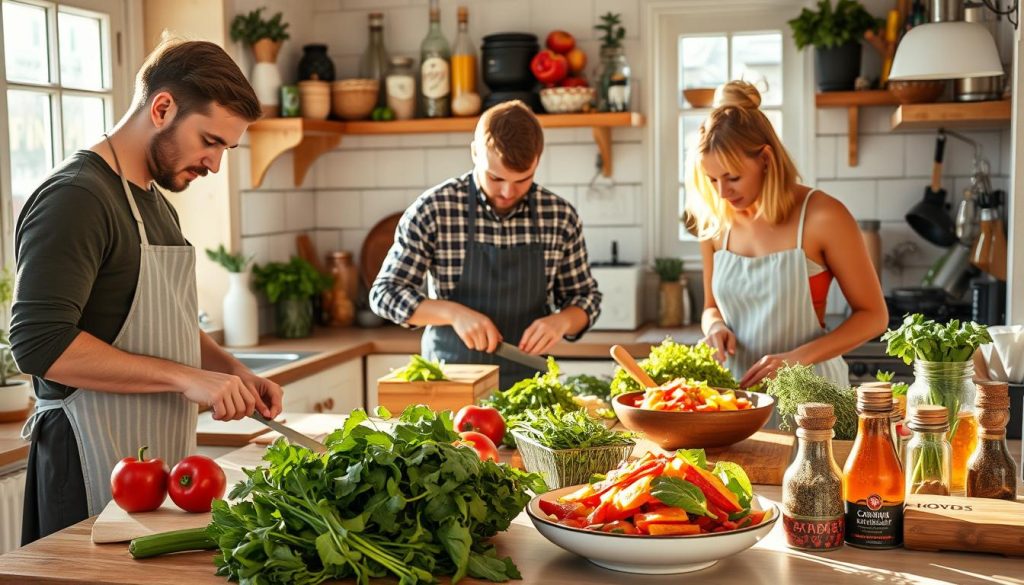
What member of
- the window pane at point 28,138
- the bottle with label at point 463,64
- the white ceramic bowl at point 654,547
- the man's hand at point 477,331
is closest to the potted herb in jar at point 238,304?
the window pane at point 28,138

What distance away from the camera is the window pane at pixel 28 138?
3.43 m

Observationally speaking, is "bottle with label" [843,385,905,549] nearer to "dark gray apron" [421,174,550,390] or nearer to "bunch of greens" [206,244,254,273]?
"dark gray apron" [421,174,550,390]

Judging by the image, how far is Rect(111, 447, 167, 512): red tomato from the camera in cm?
176

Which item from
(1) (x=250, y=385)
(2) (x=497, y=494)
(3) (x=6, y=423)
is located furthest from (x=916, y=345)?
(3) (x=6, y=423)

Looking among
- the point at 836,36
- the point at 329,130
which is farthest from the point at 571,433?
the point at 329,130

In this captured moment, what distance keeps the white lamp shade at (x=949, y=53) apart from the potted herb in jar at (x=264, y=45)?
2.26m

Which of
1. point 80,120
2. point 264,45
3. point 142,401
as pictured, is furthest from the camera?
point 264,45

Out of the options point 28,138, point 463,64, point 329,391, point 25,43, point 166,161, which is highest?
point 463,64

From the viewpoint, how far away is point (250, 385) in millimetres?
2092

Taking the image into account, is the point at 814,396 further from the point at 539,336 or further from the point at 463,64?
the point at 463,64

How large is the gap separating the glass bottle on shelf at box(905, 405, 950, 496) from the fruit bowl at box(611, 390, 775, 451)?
342mm

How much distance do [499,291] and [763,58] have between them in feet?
6.72

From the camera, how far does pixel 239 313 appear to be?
4.36 metres

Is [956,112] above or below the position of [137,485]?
above
